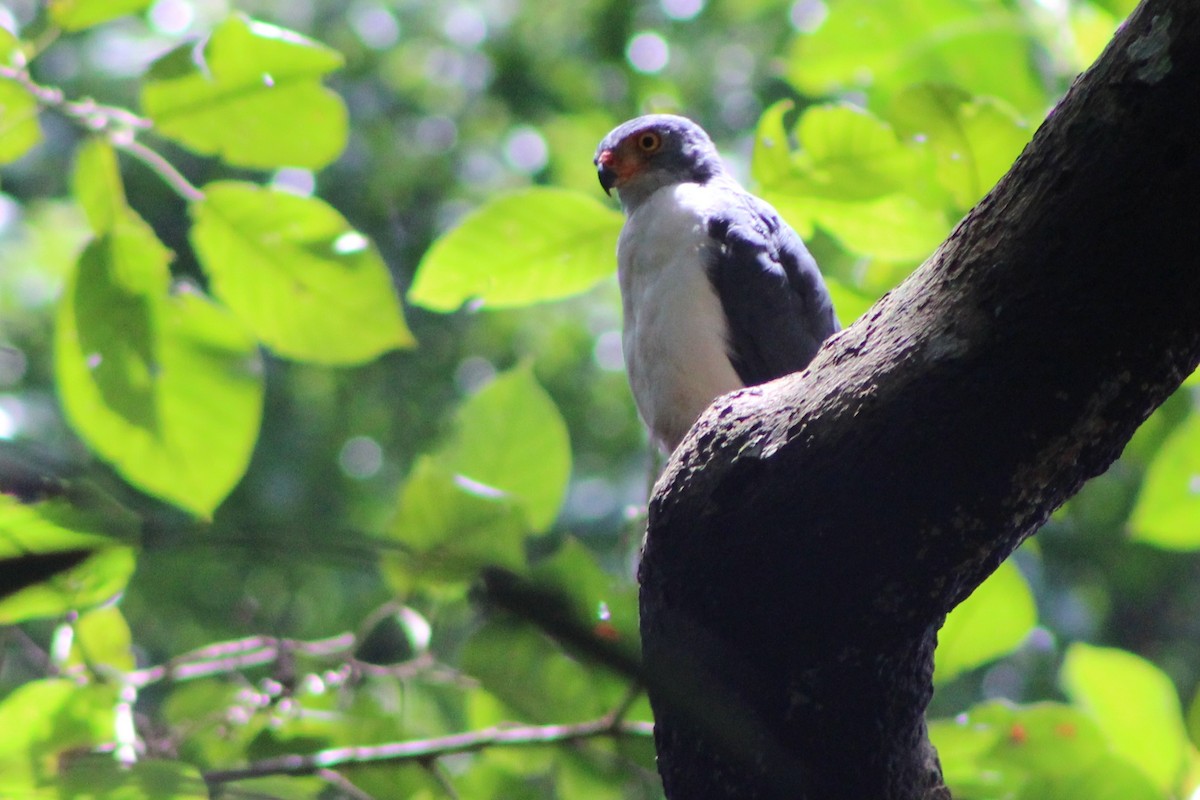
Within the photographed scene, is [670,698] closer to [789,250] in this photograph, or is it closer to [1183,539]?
[1183,539]

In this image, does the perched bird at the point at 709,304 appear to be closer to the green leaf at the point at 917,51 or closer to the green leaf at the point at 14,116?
the green leaf at the point at 917,51

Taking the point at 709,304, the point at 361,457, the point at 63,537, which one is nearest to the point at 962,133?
the point at 709,304

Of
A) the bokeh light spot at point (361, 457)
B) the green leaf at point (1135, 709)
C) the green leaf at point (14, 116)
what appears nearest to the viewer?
the green leaf at point (14, 116)

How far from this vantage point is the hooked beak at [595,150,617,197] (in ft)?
14.3

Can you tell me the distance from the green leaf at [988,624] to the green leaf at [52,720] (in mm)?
A: 2149

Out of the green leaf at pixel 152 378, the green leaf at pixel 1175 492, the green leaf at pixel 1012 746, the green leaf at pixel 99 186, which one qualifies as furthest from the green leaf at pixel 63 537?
the green leaf at pixel 1175 492

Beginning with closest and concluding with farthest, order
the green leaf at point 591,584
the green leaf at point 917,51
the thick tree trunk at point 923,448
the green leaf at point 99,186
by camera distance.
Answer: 1. the thick tree trunk at point 923,448
2. the green leaf at point 591,584
3. the green leaf at point 99,186
4. the green leaf at point 917,51

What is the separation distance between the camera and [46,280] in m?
11.6

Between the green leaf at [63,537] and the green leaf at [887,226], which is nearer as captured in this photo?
the green leaf at [63,537]

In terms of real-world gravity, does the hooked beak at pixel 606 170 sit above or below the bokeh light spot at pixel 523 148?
below

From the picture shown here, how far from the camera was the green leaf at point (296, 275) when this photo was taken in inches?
111

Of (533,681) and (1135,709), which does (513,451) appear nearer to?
(533,681)

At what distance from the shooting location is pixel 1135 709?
3.12 meters

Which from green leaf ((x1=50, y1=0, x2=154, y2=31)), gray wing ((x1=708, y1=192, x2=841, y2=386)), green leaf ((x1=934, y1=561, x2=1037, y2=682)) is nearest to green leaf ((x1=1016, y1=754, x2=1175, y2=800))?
green leaf ((x1=934, y1=561, x2=1037, y2=682))
